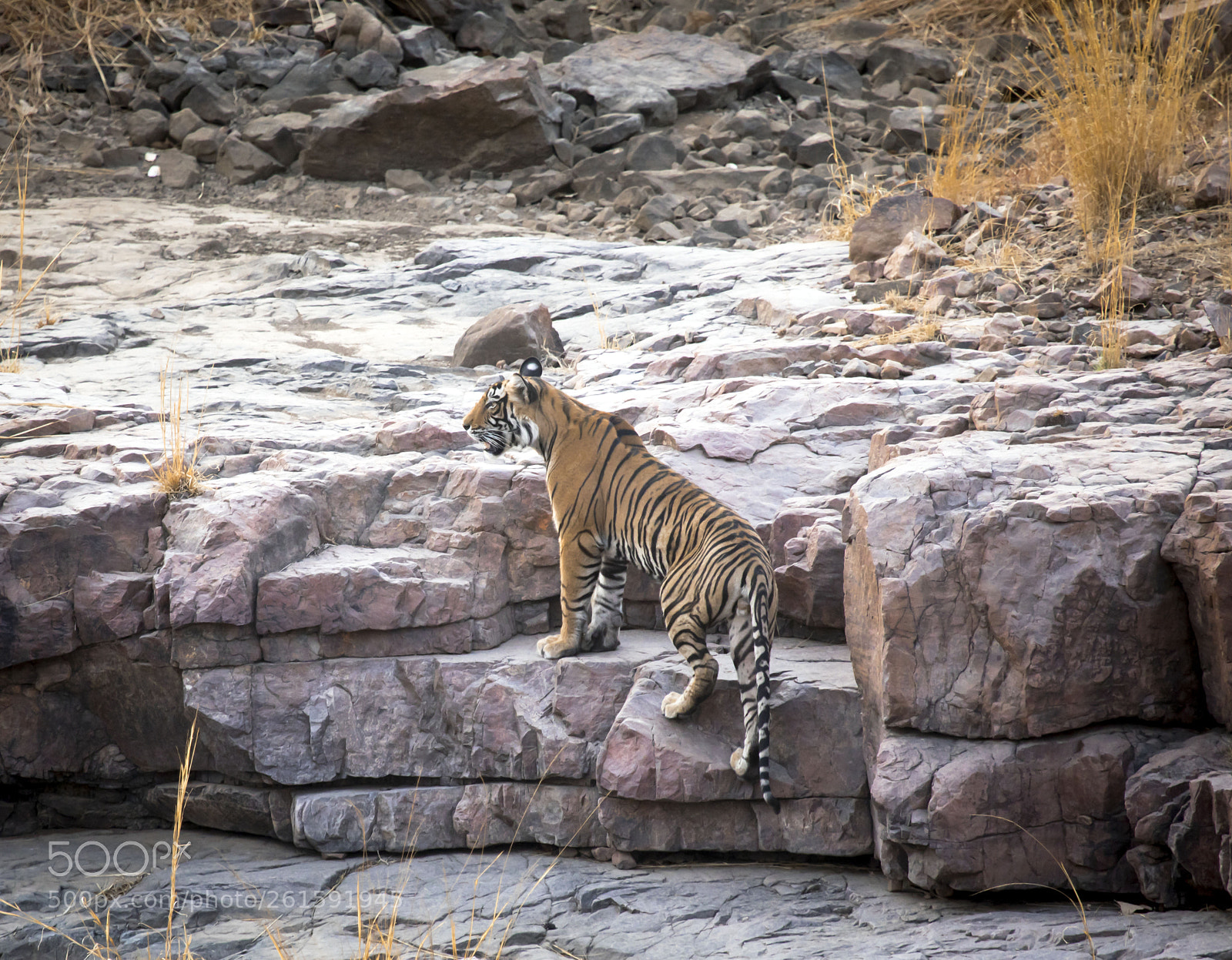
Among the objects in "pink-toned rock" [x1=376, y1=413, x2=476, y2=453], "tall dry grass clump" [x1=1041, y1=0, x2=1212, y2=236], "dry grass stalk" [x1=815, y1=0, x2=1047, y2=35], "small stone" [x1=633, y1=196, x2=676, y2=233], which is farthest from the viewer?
"dry grass stalk" [x1=815, y1=0, x2=1047, y2=35]

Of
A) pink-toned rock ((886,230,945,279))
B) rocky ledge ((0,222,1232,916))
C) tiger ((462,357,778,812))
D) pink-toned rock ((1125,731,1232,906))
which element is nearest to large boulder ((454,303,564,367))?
rocky ledge ((0,222,1232,916))

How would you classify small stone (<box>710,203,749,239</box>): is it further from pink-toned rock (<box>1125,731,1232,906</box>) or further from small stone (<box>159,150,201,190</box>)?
pink-toned rock (<box>1125,731,1232,906</box>)

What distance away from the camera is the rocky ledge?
3520 mm

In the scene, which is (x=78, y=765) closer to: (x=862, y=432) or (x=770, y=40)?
(x=862, y=432)

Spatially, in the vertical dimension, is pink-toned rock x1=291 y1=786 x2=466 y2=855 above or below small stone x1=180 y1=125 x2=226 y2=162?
below

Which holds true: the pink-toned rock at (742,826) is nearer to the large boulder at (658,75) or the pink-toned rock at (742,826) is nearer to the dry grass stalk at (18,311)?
the dry grass stalk at (18,311)

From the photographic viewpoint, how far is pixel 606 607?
175 inches

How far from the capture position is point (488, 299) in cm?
812

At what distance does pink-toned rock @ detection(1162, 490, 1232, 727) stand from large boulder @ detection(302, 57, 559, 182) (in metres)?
9.38

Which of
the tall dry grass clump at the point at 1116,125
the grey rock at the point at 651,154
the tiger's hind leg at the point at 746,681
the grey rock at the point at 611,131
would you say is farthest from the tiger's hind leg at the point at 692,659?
the grey rock at the point at 611,131

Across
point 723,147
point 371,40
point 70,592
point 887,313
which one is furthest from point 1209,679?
point 371,40

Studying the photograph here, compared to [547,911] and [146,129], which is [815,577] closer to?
[547,911]

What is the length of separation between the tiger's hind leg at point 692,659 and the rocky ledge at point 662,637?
11 cm

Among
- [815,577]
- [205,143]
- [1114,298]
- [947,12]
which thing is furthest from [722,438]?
[947,12]
